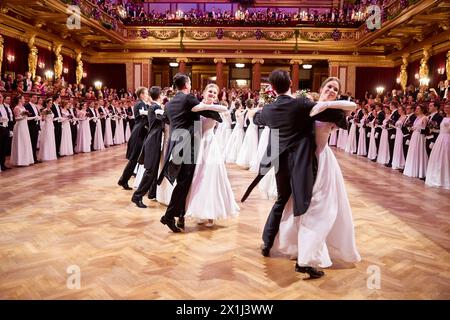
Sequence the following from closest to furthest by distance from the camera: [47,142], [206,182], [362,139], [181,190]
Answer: [181,190]
[206,182]
[47,142]
[362,139]

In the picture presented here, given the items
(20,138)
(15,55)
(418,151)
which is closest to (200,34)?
(15,55)

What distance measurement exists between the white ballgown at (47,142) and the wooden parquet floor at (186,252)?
3.63m

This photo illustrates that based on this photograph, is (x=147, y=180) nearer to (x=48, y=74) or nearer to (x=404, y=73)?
(x=48, y=74)

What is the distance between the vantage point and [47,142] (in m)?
9.31

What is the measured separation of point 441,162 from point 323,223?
4950 millimetres

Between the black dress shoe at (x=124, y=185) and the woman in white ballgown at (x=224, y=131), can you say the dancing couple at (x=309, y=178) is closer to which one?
the black dress shoe at (x=124, y=185)

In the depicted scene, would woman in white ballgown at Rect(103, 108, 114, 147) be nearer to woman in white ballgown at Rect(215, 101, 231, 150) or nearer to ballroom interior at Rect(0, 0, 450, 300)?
ballroom interior at Rect(0, 0, 450, 300)

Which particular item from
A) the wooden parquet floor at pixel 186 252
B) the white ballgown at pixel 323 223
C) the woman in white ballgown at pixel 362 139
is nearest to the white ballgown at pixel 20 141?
the wooden parquet floor at pixel 186 252

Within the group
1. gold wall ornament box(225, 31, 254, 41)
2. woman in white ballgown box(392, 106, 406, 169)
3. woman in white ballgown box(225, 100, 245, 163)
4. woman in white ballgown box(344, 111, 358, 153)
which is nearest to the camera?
woman in white ballgown box(392, 106, 406, 169)

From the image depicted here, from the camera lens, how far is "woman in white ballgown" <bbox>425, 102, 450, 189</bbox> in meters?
6.73

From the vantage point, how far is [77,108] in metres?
11.4

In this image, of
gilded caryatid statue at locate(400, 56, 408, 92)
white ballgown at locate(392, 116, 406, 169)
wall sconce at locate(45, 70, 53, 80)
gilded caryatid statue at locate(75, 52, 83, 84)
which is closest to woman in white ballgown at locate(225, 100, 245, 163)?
white ballgown at locate(392, 116, 406, 169)

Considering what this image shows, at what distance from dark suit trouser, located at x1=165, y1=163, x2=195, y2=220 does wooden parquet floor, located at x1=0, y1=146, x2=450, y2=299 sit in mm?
240

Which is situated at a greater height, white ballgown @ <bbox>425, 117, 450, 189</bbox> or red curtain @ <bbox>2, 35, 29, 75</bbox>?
red curtain @ <bbox>2, 35, 29, 75</bbox>
